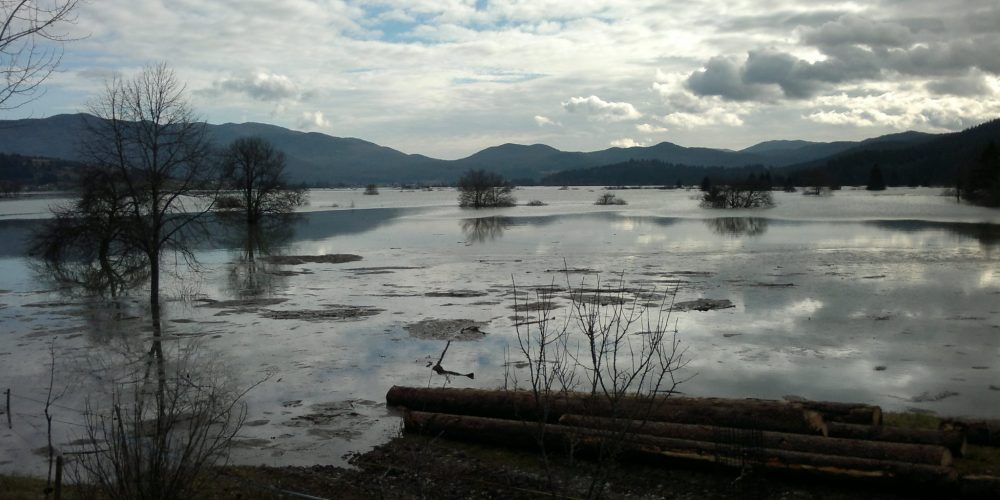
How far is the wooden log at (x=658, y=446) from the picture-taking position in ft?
25.7

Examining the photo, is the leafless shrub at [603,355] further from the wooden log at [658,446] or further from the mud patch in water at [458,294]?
the mud patch in water at [458,294]

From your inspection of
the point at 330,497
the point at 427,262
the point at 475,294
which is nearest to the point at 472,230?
the point at 427,262

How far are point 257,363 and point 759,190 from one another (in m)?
88.8

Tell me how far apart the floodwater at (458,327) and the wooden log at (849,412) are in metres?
1.69

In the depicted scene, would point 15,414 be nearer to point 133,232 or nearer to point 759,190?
point 133,232

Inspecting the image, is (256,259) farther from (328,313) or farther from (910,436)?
(910,436)

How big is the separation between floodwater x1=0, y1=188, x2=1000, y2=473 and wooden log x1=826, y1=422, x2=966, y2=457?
2201 mm

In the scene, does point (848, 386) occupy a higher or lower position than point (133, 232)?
lower

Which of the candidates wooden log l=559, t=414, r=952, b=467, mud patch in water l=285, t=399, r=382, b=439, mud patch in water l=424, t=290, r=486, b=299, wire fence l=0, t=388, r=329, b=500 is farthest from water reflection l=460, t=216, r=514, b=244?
wooden log l=559, t=414, r=952, b=467

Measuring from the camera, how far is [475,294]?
22.3 m

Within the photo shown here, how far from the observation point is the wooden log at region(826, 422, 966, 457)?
8547 mm

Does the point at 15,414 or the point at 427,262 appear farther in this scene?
the point at 427,262

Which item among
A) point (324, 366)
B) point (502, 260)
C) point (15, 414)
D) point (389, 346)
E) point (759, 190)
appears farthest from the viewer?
point (759, 190)

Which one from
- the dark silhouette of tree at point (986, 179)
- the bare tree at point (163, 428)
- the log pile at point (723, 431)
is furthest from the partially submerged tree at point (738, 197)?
the log pile at point (723, 431)
